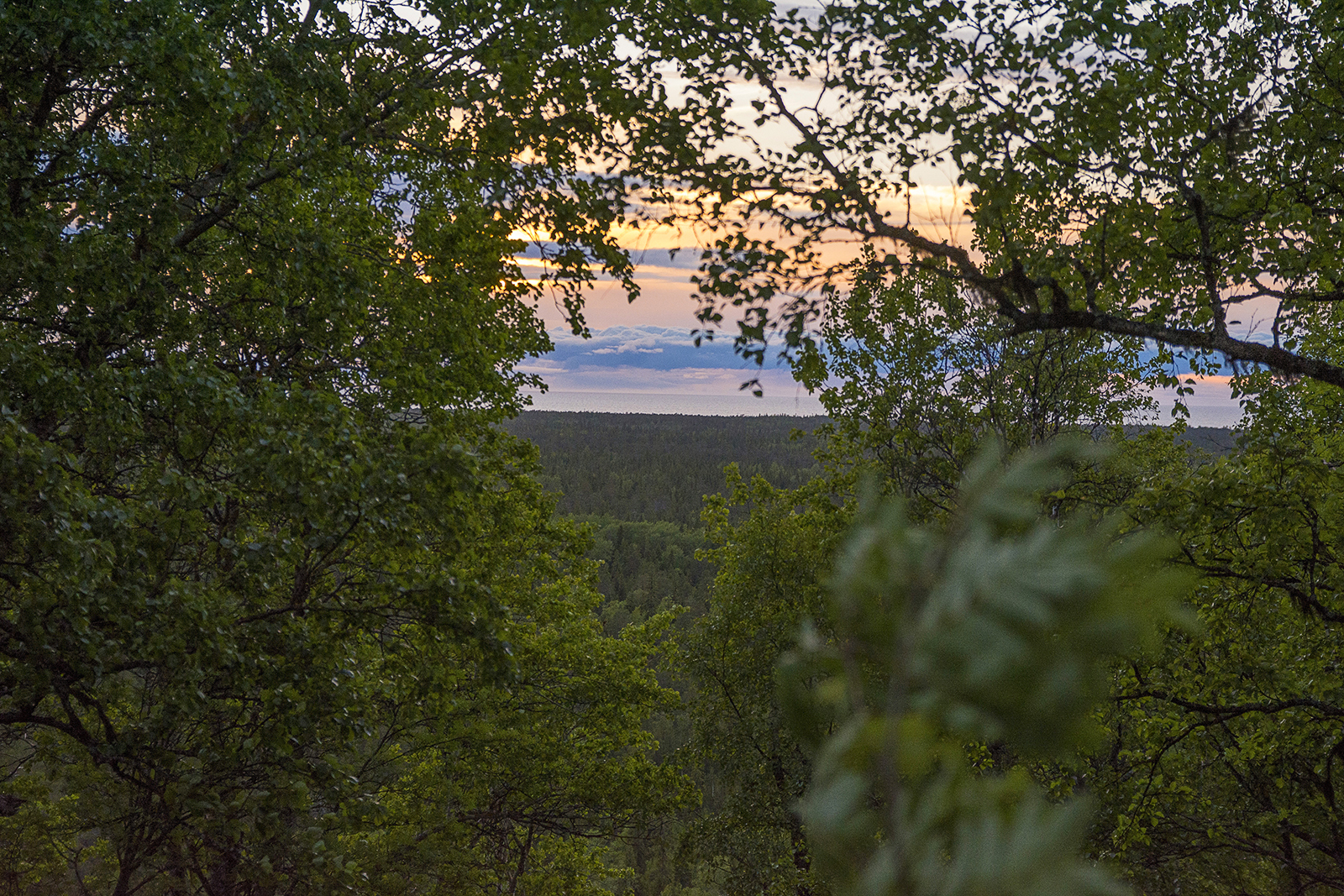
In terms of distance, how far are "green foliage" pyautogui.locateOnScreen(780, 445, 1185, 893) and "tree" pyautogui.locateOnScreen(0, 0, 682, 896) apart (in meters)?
5.58

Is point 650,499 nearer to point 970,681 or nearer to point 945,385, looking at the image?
point 945,385

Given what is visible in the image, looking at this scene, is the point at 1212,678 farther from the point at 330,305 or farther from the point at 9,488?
the point at 9,488

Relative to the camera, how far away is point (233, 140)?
7484 mm

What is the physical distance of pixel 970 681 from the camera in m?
0.95

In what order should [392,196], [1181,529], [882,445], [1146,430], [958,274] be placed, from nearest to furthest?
[958,274] → [1181,529] → [392,196] → [882,445] → [1146,430]

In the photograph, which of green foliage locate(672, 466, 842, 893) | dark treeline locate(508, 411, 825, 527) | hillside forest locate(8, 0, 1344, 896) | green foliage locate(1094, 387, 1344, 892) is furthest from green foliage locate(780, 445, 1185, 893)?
dark treeline locate(508, 411, 825, 527)

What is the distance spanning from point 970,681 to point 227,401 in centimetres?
661

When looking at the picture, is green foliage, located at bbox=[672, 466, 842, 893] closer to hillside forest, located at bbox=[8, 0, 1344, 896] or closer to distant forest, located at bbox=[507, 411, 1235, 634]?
distant forest, located at bbox=[507, 411, 1235, 634]

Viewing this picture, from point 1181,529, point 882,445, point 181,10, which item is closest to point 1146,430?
point 882,445

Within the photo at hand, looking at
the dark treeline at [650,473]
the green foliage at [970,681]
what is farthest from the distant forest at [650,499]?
the green foliage at [970,681]

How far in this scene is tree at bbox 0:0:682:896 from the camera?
19.2ft

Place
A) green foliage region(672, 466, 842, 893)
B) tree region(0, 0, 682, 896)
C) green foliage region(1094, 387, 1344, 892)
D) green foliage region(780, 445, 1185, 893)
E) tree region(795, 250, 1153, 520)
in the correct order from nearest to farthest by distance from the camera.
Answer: green foliage region(780, 445, 1185, 893) → tree region(0, 0, 682, 896) → green foliage region(1094, 387, 1344, 892) → tree region(795, 250, 1153, 520) → green foliage region(672, 466, 842, 893)

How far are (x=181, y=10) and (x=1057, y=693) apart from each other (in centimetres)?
745

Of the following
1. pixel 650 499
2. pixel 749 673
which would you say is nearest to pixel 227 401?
pixel 749 673
